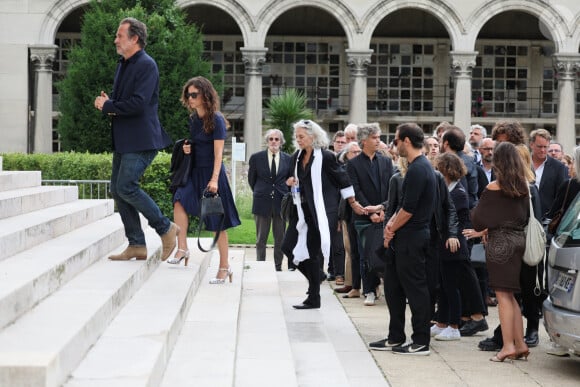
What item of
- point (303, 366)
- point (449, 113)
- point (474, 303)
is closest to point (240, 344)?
point (303, 366)

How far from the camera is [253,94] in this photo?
1100 inches

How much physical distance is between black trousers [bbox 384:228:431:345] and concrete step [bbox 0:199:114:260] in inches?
104

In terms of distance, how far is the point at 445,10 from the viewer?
92.5 ft

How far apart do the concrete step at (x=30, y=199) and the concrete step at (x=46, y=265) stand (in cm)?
43

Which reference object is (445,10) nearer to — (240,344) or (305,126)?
(305,126)

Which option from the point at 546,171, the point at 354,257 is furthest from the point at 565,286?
the point at 354,257

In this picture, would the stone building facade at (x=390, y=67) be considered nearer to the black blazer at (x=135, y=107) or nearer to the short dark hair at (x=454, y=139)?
the short dark hair at (x=454, y=139)

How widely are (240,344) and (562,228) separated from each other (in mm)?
2450

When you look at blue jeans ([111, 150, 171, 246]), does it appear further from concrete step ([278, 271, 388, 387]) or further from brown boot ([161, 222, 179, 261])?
concrete step ([278, 271, 388, 387])

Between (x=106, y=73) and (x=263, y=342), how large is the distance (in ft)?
50.6

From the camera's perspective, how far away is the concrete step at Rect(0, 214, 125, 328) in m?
5.32

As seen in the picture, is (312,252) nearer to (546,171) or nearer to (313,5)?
(546,171)

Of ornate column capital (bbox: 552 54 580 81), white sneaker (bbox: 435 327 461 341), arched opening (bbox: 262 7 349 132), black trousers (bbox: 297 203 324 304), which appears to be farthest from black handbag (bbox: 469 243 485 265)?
arched opening (bbox: 262 7 349 132)

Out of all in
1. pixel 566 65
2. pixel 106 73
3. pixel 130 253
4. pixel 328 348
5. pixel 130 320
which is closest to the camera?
pixel 130 320
